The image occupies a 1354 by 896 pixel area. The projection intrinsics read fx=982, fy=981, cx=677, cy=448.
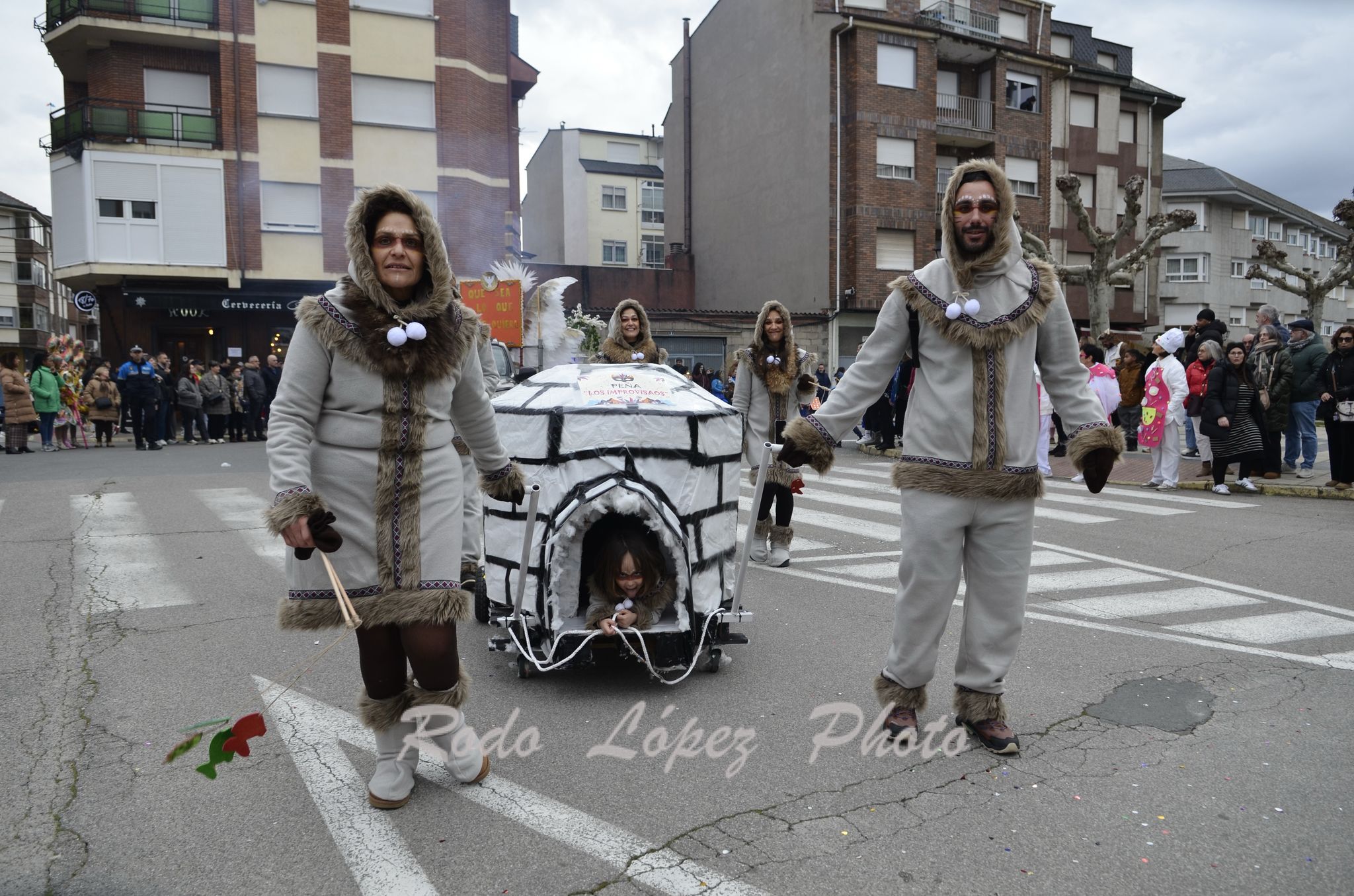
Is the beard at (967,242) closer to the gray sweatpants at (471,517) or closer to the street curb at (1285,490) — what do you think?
the gray sweatpants at (471,517)

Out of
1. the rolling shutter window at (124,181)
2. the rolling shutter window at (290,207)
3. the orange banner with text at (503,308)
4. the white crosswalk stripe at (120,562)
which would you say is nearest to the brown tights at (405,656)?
the white crosswalk stripe at (120,562)

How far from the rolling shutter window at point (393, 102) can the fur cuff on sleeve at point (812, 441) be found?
27.4m

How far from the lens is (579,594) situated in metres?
4.75

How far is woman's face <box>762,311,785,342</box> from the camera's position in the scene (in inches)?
282

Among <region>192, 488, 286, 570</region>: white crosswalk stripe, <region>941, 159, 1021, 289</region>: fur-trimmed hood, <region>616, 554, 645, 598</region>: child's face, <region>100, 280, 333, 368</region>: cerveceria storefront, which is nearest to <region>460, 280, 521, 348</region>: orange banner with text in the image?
<region>192, 488, 286, 570</region>: white crosswalk stripe

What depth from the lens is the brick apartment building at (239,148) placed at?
26.1m

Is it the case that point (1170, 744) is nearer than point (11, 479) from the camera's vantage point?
Yes

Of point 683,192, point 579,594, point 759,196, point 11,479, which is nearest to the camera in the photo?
point 579,594

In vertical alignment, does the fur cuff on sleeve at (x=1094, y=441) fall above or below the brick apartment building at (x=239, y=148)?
below

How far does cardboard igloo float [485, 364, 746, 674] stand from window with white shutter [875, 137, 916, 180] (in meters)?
28.9

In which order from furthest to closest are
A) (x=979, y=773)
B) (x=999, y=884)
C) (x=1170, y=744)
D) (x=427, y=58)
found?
(x=427, y=58) → (x=1170, y=744) → (x=979, y=773) → (x=999, y=884)

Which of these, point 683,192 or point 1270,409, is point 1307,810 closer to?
point 1270,409

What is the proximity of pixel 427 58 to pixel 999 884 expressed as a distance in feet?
97.8

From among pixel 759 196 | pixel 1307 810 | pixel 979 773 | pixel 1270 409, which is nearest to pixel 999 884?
pixel 979 773
